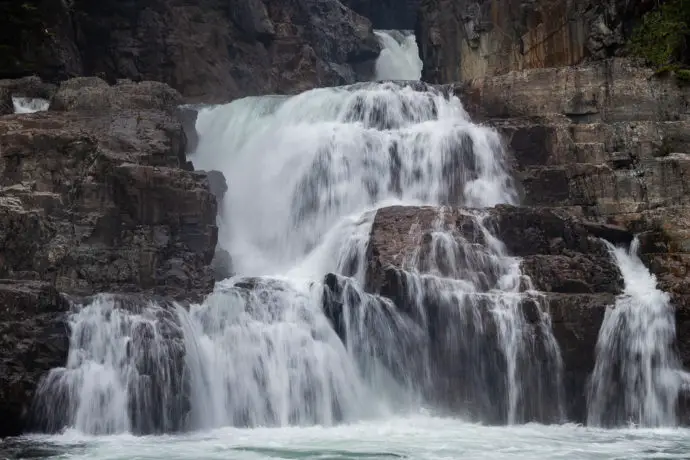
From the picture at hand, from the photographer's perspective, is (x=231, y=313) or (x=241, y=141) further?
(x=241, y=141)

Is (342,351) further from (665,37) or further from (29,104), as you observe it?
(665,37)

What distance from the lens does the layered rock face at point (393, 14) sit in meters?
58.6

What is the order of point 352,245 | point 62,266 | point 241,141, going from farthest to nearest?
point 241,141 < point 352,245 < point 62,266

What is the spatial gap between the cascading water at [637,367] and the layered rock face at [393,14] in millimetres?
39372

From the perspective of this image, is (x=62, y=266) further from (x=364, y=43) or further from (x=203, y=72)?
(x=364, y=43)

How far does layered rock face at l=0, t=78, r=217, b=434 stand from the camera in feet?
73.2

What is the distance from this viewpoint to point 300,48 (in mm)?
45469

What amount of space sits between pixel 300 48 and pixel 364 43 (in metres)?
7.28

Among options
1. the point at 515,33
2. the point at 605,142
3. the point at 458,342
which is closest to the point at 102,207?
the point at 458,342

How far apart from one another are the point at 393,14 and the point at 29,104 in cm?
3347

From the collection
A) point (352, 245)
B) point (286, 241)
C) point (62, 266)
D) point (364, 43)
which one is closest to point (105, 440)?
point (62, 266)

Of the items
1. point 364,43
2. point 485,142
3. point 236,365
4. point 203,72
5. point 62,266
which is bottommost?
point 236,365

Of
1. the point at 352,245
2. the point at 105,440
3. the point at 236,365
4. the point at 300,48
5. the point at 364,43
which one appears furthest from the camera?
the point at 364,43

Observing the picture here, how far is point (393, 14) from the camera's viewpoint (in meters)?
59.2
